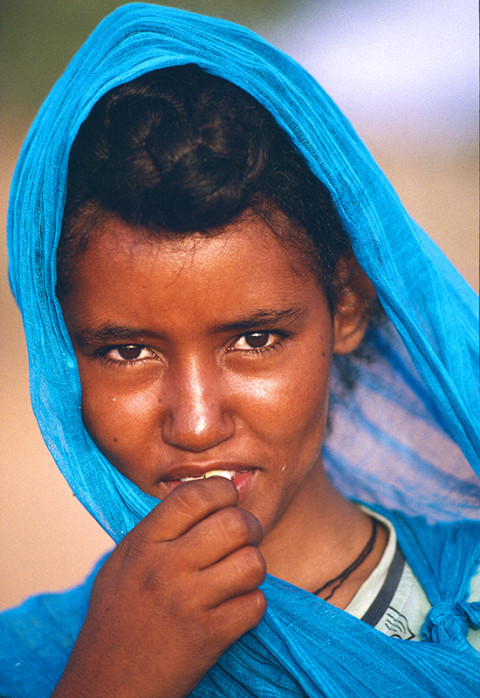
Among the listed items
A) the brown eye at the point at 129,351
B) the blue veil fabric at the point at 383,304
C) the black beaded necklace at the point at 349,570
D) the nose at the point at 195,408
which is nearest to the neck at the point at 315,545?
the black beaded necklace at the point at 349,570

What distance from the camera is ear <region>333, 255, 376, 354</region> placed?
146 cm

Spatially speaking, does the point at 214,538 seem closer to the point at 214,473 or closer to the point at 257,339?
the point at 214,473

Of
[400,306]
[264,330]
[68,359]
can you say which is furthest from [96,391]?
[400,306]

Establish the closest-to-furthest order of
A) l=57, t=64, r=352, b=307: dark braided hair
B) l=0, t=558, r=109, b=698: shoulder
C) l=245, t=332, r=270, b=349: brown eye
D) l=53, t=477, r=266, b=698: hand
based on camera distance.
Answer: l=53, t=477, r=266, b=698: hand, l=57, t=64, r=352, b=307: dark braided hair, l=245, t=332, r=270, b=349: brown eye, l=0, t=558, r=109, b=698: shoulder

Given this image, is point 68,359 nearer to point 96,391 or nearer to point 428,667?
point 96,391

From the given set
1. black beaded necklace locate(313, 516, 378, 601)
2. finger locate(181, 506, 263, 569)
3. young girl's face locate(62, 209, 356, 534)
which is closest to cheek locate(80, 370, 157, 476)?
young girl's face locate(62, 209, 356, 534)

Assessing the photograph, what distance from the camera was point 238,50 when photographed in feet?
4.23

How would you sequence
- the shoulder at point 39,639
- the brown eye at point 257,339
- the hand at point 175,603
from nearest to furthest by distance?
the hand at point 175,603, the brown eye at point 257,339, the shoulder at point 39,639

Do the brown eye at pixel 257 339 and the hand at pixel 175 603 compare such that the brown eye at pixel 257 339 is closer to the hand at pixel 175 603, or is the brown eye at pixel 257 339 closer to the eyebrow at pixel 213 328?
the eyebrow at pixel 213 328

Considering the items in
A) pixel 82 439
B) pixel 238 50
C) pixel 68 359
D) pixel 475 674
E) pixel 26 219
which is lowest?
pixel 475 674

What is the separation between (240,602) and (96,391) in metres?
0.49

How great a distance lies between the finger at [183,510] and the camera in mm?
1029

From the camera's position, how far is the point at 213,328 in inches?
46.5

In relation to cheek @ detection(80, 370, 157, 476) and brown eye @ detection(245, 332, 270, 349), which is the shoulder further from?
brown eye @ detection(245, 332, 270, 349)
